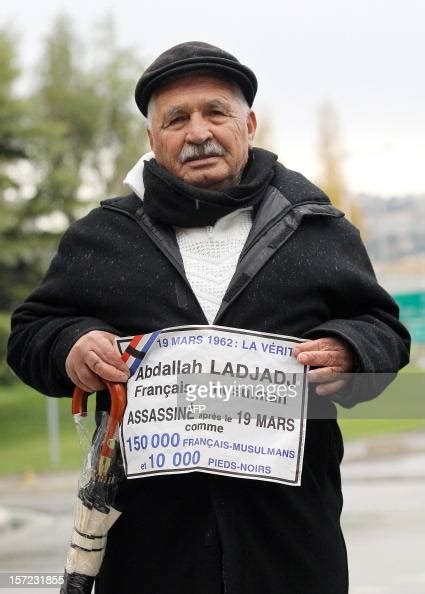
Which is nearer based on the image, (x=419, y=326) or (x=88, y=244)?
(x=88, y=244)

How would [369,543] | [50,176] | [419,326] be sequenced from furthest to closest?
1. [50,176]
2. [419,326]
3. [369,543]

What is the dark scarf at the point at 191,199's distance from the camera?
2848mm

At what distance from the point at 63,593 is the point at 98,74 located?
37.6 m

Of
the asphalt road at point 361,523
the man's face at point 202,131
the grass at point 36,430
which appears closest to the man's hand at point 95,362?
the man's face at point 202,131

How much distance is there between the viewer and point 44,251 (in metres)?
23.2

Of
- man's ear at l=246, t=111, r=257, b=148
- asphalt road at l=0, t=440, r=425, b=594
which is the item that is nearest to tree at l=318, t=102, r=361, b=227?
asphalt road at l=0, t=440, r=425, b=594

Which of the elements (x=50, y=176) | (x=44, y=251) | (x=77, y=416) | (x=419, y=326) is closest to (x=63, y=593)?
(x=77, y=416)

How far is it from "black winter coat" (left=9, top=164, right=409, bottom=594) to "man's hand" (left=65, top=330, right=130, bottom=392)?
1.8 inches

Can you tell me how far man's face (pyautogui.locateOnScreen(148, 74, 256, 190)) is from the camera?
2891 millimetres

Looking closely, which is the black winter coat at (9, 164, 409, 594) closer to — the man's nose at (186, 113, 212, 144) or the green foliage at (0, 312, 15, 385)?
the man's nose at (186, 113, 212, 144)

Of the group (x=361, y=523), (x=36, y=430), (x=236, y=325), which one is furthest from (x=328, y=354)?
(x=36, y=430)

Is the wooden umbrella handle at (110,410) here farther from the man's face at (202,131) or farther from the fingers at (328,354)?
the man's face at (202,131)

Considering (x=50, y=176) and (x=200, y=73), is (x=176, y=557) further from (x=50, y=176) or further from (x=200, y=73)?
(x=50, y=176)

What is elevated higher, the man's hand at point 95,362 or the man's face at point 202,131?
the man's face at point 202,131
